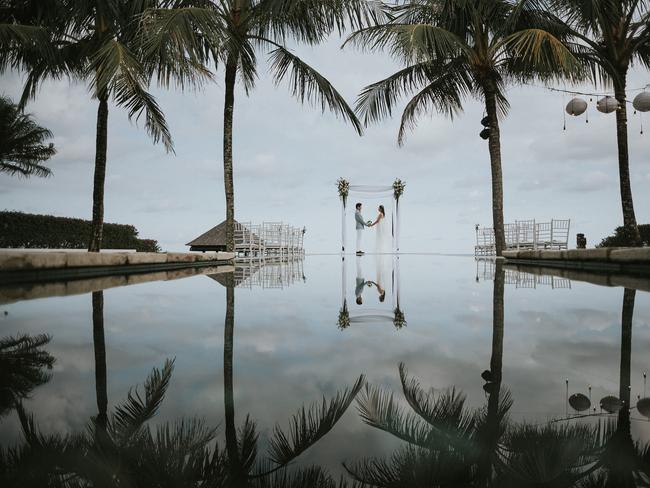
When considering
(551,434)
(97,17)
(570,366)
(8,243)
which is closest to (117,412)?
(551,434)

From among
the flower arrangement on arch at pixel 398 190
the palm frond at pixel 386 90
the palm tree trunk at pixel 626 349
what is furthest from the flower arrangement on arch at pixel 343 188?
the palm tree trunk at pixel 626 349

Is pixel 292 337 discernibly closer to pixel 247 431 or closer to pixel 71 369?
pixel 71 369

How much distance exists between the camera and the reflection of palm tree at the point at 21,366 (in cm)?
116

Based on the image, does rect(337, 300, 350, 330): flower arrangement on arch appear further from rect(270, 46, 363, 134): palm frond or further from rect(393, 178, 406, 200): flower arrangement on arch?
rect(393, 178, 406, 200): flower arrangement on arch

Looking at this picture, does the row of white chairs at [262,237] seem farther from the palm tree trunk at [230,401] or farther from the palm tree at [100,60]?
the palm tree trunk at [230,401]

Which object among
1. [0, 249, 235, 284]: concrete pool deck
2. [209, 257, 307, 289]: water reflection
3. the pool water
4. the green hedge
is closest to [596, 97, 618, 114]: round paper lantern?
[209, 257, 307, 289]: water reflection

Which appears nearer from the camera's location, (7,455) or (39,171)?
(7,455)

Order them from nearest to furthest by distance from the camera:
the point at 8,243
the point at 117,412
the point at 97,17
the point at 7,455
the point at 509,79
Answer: the point at 7,455 < the point at 117,412 < the point at 97,17 < the point at 509,79 < the point at 8,243

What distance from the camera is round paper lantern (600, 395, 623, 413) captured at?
3.36 ft

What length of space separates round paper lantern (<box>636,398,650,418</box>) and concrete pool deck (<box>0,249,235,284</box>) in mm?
4619

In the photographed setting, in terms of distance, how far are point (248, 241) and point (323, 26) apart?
713 centimetres

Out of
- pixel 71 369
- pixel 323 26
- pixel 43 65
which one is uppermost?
pixel 323 26

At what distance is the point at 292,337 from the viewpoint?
1851 millimetres

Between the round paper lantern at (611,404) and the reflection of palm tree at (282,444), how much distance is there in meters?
0.55
